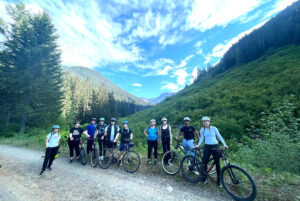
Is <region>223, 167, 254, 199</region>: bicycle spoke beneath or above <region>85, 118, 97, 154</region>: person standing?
beneath

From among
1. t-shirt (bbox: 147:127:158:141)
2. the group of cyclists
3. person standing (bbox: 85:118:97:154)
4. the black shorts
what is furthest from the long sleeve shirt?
person standing (bbox: 85:118:97:154)

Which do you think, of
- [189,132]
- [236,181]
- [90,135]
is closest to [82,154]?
[90,135]

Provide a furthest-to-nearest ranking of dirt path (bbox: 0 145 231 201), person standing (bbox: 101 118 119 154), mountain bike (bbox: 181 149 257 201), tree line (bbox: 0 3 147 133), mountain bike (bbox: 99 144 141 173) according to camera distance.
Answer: tree line (bbox: 0 3 147 133) → person standing (bbox: 101 118 119 154) → mountain bike (bbox: 99 144 141 173) → dirt path (bbox: 0 145 231 201) → mountain bike (bbox: 181 149 257 201)

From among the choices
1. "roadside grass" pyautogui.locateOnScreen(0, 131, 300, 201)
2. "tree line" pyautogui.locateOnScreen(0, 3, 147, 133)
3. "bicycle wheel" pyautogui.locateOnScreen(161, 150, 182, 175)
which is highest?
"tree line" pyautogui.locateOnScreen(0, 3, 147, 133)

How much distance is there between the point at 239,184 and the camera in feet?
12.6

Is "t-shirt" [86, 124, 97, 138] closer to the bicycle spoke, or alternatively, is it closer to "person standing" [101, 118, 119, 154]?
"person standing" [101, 118, 119, 154]

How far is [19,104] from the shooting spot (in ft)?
53.1

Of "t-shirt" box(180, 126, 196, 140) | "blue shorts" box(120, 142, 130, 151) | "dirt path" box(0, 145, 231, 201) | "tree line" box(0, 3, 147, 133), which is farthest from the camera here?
"tree line" box(0, 3, 147, 133)

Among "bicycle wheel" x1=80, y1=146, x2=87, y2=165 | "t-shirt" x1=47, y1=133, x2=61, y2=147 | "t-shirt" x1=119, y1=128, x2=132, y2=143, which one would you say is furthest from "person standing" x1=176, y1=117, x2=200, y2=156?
"t-shirt" x1=47, y1=133, x2=61, y2=147

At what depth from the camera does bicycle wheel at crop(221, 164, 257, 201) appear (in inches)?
142

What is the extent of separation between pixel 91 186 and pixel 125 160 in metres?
2.09

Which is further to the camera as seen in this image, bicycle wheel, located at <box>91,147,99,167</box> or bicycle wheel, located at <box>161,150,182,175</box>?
bicycle wheel, located at <box>91,147,99,167</box>

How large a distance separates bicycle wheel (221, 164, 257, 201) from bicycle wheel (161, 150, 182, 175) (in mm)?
2044

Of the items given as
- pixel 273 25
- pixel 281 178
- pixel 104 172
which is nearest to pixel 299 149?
pixel 281 178
